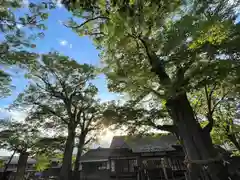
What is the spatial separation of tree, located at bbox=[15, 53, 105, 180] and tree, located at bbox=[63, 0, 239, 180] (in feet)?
19.6

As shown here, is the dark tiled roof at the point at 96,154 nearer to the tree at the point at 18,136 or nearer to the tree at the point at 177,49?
the tree at the point at 18,136

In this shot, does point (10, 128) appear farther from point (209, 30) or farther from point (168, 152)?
point (209, 30)

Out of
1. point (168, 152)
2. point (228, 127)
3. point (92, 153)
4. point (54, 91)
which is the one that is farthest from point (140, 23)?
point (92, 153)

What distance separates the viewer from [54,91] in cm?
1160

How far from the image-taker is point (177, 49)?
450 centimetres

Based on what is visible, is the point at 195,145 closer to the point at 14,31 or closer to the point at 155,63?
the point at 155,63

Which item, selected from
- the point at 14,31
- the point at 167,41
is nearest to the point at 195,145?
the point at 167,41

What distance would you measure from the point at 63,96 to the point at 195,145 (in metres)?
9.87

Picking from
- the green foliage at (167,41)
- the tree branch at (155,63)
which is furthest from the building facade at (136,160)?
the green foliage at (167,41)

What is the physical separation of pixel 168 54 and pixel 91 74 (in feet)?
27.9

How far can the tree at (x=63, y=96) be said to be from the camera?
1112 centimetres

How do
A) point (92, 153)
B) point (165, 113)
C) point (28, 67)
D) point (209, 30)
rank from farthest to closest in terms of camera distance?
point (92, 153)
point (28, 67)
point (165, 113)
point (209, 30)

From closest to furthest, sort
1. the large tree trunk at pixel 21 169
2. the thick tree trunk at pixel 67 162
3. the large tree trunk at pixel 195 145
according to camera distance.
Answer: the large tree trunk at pixel 195 145, the large tree trunk at pixel 21 169, the thick tree trunk at pixel 67 162

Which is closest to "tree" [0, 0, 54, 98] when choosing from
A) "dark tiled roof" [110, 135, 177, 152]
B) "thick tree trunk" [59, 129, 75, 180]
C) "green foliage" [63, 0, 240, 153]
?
"green foliage" [63, 0, 240, 153]
